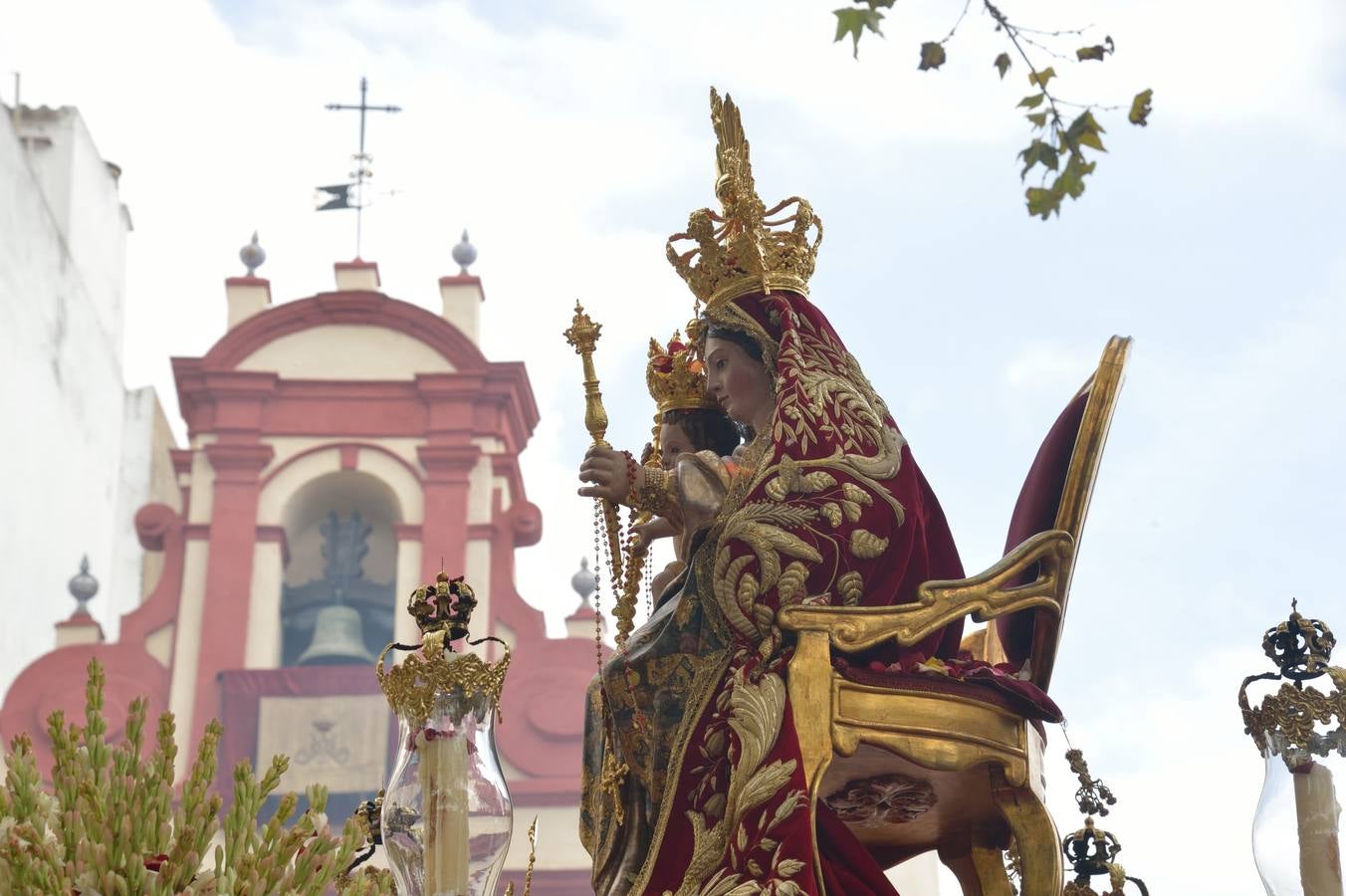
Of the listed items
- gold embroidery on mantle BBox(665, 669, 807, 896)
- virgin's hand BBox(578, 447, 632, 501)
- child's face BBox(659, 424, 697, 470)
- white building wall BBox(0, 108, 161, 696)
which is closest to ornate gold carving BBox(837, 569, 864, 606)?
gold embroidery on mantle BBox(665, 669, 807, 896)

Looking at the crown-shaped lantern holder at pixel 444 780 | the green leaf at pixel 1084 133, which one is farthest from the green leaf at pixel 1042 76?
the crown-shaped lantern holder at pixel 444 780

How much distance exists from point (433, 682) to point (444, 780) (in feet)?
0.63

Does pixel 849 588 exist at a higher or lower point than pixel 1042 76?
lower

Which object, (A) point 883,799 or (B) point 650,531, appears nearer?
(A) point 883,799

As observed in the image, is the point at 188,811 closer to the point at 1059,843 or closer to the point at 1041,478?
the point at 1059,843

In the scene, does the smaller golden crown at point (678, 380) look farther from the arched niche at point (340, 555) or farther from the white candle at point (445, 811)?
the arched niche at point (340, 555)

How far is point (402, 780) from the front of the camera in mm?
3861

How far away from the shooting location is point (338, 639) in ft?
67.8

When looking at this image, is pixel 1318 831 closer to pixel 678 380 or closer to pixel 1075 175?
pixel 1075 175

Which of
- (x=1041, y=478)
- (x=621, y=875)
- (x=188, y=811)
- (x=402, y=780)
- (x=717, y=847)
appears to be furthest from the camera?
(x=1041, y=478)

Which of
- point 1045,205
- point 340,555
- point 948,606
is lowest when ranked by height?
point 948,606

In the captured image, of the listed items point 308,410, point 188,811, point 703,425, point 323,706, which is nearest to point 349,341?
point 308,410

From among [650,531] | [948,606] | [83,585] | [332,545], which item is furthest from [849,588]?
[83,585]

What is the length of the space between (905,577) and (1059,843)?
61 cm
